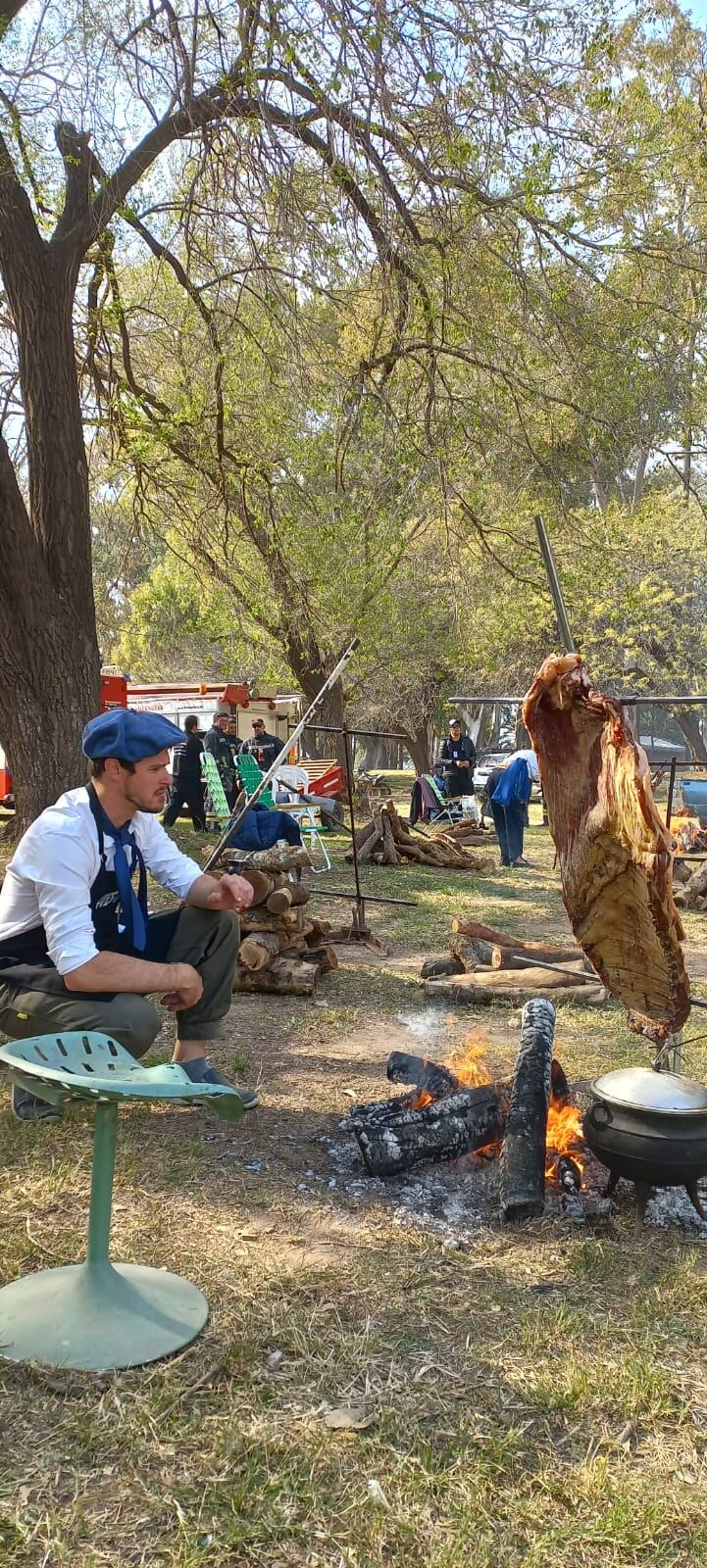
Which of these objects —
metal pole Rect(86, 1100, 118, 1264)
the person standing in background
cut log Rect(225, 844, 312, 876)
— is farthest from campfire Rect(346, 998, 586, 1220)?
the person standing in background

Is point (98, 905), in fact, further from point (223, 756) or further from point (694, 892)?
point (223, 756)

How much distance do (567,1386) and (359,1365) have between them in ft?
1.60

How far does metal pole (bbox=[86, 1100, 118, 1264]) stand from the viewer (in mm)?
2582

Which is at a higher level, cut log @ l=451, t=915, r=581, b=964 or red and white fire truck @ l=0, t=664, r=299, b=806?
red and white fire truck @ l=0, t=664, r=299, b=806

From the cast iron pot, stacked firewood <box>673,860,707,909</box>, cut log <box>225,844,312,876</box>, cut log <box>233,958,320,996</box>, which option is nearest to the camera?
the cast iron pot

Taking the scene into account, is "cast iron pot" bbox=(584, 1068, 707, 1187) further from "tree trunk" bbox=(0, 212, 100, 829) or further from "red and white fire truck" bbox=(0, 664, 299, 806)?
"red and white fire truck" bbox=(0, 664, 299, 806)

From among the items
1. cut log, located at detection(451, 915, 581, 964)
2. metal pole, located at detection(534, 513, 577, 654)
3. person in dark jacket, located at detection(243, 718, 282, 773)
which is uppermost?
metal pole, located at detection(534, 513, 577, 654)

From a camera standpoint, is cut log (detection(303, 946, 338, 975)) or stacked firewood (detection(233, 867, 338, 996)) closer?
stacked firewood (detection(233, 867, 338, 996))

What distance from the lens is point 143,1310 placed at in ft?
8.66

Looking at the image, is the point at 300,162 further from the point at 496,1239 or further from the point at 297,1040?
the point at 496,1239

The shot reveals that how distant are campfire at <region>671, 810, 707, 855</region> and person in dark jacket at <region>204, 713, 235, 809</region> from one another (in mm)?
6086

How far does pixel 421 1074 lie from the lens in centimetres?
421

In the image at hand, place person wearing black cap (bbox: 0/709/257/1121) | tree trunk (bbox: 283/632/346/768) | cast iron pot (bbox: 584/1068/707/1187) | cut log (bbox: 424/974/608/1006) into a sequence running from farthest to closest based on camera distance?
tree trunk (bbox: 283/632/346/768) < cut log (bbox: 424/974/608/1006) < person wearing black cap (bbox: 0/709/257/1121) < cast iron pot (bbox: 584/1068/707/1187)

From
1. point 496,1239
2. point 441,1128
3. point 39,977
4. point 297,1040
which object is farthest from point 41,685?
point 496,1239
